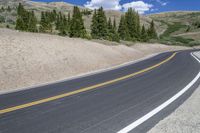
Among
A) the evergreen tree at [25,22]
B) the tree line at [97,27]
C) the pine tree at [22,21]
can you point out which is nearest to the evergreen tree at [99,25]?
the tree line at [97,27]

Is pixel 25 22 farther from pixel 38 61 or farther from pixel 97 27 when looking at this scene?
pixel 38 61

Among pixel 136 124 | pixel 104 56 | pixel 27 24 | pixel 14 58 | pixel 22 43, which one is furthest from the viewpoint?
pixel 27 24

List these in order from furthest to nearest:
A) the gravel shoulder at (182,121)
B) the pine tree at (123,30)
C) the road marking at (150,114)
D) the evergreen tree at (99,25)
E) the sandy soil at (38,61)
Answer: the pine tree at (123,30), the evergreen tree at (99,25), the sandy soil at (38,61), the road marking at (150,114), the gravel shoulder at (182,121)

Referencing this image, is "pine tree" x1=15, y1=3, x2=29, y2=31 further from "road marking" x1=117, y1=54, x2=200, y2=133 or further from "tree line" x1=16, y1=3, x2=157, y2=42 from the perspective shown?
"road marking" x1=117, y1=54, x2=200, y2=133

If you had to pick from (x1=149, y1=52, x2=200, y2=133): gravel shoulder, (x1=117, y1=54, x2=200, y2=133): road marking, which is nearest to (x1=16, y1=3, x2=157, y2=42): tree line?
(x1=117, y1=54, x2=200, y2=133): road marking

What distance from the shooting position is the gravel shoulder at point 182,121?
15.3 feet

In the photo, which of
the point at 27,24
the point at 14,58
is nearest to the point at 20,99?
the point at 14,58

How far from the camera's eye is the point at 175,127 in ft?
15.8

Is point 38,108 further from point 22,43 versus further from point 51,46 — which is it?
point 51,46

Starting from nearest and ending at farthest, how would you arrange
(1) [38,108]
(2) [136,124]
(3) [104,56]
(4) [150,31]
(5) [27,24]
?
(2) [136,124], (1) [38,108], (3) [104,56], (5) [27,24], (4) [150,31]

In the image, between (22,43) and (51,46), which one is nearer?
(22,43)

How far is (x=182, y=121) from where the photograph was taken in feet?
17.0

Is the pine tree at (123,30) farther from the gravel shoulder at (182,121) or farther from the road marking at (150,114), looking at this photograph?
the gravel shoulder at (182,121)

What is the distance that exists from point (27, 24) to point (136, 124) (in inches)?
2428
